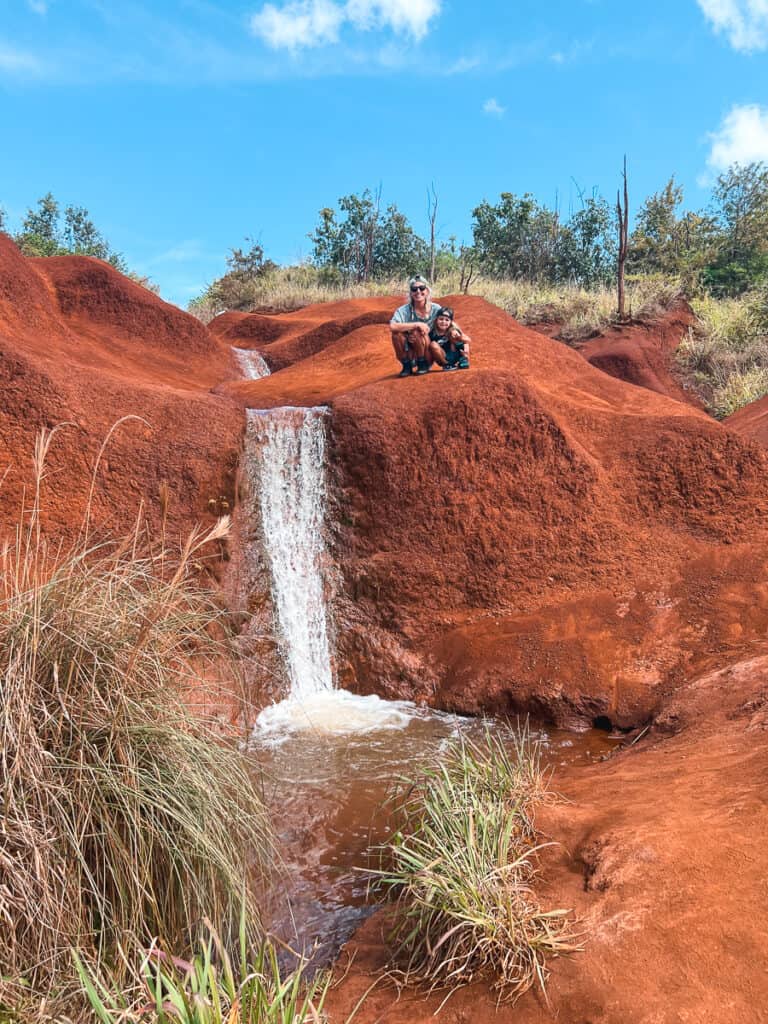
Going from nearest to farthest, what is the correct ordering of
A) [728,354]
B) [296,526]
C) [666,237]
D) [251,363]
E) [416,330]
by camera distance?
[296,526]
[416,330]
[251,363]
[728,354]
[666,237]

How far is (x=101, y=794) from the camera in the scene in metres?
2.15

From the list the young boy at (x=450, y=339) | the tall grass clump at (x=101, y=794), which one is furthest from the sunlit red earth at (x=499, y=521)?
the tall grass clump at (x=101, y=794)

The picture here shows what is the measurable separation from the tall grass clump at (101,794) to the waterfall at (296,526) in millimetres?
3884

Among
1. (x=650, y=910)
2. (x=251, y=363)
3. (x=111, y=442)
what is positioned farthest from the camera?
(x=251, y=363)

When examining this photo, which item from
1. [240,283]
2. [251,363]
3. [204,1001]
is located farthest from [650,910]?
[240,283]

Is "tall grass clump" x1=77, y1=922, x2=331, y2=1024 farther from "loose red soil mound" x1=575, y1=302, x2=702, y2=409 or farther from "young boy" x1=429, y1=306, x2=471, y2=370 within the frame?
"loose red soil mound" x1=575, y1=302, x2=702, y2=409

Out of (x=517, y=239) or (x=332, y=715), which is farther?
(x=517, y=239)

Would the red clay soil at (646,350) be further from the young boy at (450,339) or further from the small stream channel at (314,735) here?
the small stream channel at (314,735)

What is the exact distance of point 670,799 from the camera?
3221 millimetres

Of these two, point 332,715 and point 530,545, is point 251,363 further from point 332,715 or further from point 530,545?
point 332,715

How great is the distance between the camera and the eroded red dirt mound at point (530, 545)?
5977mm

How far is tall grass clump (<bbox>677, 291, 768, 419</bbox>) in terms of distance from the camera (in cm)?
1354

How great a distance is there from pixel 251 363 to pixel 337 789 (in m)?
10.4

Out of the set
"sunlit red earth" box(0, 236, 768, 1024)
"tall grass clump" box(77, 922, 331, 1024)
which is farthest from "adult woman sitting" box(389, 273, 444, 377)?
"tall grass clump" box(77, 922, 331, 1024)
